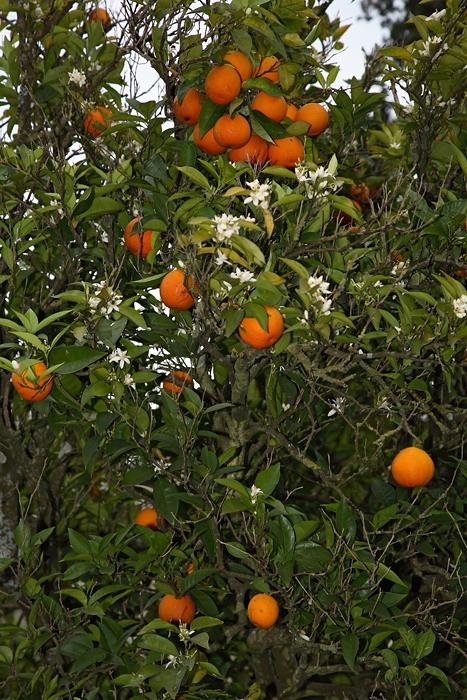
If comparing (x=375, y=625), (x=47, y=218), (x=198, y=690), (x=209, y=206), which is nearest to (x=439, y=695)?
(x=375, y=625)

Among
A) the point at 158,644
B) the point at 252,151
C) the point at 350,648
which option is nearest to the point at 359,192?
the point at 252,151

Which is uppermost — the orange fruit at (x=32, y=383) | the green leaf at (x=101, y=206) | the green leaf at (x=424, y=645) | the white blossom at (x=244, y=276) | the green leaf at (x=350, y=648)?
the green leaf at (x=101, y=206)

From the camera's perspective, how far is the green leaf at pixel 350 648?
2.20 metres

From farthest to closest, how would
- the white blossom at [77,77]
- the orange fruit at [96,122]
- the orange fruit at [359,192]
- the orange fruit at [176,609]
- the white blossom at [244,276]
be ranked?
the orange fruit at [359,192]
the white blossom at [77,77]
the orange fruit at [96,122]
the orange fruit at [176,609]
the white blossom at [244,276]

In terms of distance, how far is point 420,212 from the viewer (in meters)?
2.44

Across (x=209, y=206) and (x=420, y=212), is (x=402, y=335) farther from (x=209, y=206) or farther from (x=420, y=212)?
(x=209, y=206)

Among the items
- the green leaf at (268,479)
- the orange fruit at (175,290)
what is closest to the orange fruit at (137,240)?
the orange fruit at (175,290)

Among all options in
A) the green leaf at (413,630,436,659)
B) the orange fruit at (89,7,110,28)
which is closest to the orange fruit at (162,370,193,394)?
the green leaf at (413,630,436,659)

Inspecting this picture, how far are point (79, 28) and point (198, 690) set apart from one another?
2651 millimetres

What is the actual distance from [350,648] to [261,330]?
1.01 m

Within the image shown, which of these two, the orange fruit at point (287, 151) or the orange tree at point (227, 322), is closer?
the orange tree at point (227, 322)

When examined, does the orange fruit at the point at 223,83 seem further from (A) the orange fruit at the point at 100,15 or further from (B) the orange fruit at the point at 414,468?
(A) the orange fruit at the point at 100,15

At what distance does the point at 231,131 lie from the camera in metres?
2.10

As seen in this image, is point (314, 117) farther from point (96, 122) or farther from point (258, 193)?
point (96, 122)
